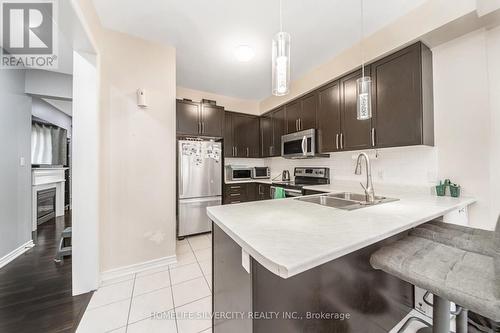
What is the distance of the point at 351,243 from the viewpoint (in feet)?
2.33

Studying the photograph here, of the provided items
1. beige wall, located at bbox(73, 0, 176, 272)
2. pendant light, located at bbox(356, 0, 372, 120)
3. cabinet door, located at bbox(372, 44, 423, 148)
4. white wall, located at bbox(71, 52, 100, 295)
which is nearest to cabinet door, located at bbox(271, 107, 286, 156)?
cabinet door, located at bbox(372, 44, 423, 148)

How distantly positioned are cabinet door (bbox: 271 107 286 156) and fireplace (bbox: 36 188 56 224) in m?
4.59

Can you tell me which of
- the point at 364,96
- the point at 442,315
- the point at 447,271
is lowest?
the point at 442,315

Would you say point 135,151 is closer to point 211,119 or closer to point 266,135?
point 211,119

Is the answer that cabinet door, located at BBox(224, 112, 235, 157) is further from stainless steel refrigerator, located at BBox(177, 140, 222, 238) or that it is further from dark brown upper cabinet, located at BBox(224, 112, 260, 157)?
stainless steel refrigerator, located at BBox(177, 140, 222, 238)

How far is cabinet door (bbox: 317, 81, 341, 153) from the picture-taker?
2623mm

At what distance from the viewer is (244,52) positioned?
8.08 feet

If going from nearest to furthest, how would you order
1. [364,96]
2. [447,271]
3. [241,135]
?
[447,271] → [364,96] → [241,135]

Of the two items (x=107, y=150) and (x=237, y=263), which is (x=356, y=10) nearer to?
(x=237, y=263)

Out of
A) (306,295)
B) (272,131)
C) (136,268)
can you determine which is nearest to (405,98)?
(306,295)

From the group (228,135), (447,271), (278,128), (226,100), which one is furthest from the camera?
(226,100)

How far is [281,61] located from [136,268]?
256 centimetres

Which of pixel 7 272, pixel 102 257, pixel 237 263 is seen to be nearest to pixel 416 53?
pixel 237 263

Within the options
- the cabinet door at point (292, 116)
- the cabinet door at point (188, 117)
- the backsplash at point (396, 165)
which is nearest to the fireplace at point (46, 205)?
the cabinet door at point (188, 117)
